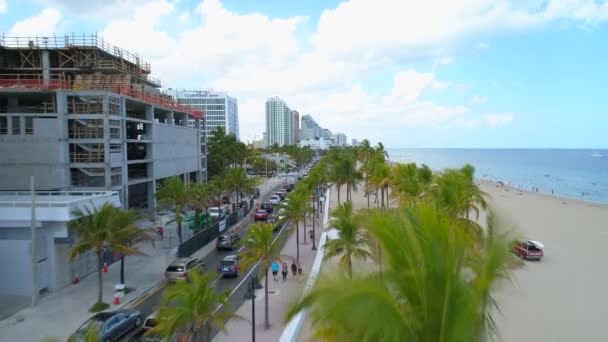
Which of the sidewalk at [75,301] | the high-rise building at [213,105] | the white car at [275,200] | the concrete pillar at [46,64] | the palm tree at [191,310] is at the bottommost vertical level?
the sidewalk at [75,301]

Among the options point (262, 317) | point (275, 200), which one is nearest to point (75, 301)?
point (262, 317)

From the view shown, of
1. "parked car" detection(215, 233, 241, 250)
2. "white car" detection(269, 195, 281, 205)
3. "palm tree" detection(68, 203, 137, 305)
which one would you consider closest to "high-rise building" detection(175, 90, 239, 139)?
"white car" detection(269, 195, 281, 205)

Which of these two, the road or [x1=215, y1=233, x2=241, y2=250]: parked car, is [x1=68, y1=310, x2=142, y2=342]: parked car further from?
[x1=215, y1=233, x2=241, y2=250]: parked car

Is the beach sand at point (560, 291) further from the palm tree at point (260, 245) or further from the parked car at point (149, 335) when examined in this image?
the parked car at point (149, 335)

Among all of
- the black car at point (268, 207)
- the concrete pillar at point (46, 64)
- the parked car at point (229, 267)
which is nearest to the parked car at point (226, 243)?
the parked car at point (229, 267)

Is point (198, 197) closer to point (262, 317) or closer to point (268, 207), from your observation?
point (268, 207)

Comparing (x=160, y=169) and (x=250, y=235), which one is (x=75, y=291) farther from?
(x=160, y=169)
